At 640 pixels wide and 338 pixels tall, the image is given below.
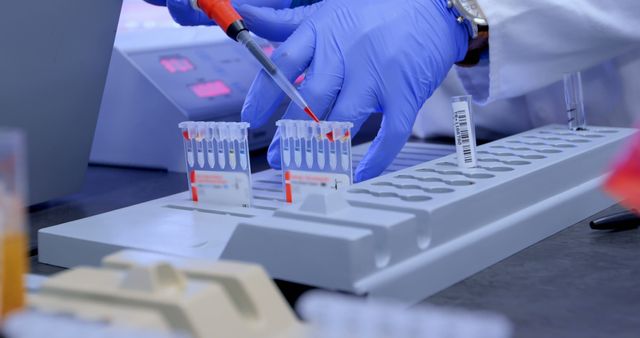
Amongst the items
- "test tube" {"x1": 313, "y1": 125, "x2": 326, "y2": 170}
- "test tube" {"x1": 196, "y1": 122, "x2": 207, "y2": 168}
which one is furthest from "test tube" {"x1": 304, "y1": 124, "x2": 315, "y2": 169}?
"test tube" {"x1": 196, "y1": 122, "x2": 207, "y2": 168}

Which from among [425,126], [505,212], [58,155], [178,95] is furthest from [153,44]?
[505,212]

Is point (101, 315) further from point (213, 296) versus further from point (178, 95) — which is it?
point (178, 95)

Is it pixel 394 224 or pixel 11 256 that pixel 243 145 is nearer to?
pixel 394 224

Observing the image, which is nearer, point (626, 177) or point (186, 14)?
point (626, 177)

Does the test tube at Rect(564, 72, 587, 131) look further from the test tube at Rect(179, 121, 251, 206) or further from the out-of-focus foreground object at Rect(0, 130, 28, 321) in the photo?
the out-of-focus foreground object at Rect(0, 130, 28, 321)

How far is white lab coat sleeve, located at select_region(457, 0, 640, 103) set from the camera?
1.46 metres

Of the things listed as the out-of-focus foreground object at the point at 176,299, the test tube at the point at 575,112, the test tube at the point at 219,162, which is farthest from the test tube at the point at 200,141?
the test tube at the point at 575,112

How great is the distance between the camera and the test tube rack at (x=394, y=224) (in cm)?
83

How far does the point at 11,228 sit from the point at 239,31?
A: 0.74 metres

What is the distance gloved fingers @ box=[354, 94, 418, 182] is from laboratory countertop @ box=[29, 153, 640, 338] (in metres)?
0.30

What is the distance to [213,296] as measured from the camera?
0.62m

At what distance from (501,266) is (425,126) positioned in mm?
910

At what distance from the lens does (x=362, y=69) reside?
1309mm

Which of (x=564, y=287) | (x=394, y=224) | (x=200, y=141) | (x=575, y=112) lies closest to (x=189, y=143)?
(x=200, y=141)
